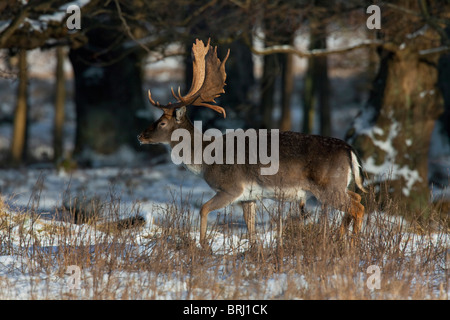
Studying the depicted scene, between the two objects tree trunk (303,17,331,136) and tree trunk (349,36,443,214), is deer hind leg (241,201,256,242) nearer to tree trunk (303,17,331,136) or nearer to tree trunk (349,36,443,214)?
tree trunk (349,36,443,214)

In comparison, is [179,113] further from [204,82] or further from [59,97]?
[59,97]

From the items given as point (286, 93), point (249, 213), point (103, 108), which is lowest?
point (249, 213)

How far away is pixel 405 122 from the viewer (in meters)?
10.5

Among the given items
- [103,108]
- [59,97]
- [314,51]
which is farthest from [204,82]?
[59,97]

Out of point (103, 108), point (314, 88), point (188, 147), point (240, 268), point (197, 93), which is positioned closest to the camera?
point (240, 268)

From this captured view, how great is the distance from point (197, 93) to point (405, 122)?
4476mm

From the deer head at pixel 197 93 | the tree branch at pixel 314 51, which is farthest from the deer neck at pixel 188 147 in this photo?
the tree branch at pixel 314 51

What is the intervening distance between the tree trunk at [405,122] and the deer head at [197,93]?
379 centimetres

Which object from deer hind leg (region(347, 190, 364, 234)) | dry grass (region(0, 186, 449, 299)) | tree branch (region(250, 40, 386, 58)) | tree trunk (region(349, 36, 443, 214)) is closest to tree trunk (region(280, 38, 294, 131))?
tree trunk (region(349, 36, 443, 214))

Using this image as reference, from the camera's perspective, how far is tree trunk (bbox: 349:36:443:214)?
10.4 m

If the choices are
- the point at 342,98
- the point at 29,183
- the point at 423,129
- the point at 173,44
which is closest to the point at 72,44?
the point at 173,44

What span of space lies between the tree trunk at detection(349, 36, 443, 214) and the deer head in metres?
3.79
